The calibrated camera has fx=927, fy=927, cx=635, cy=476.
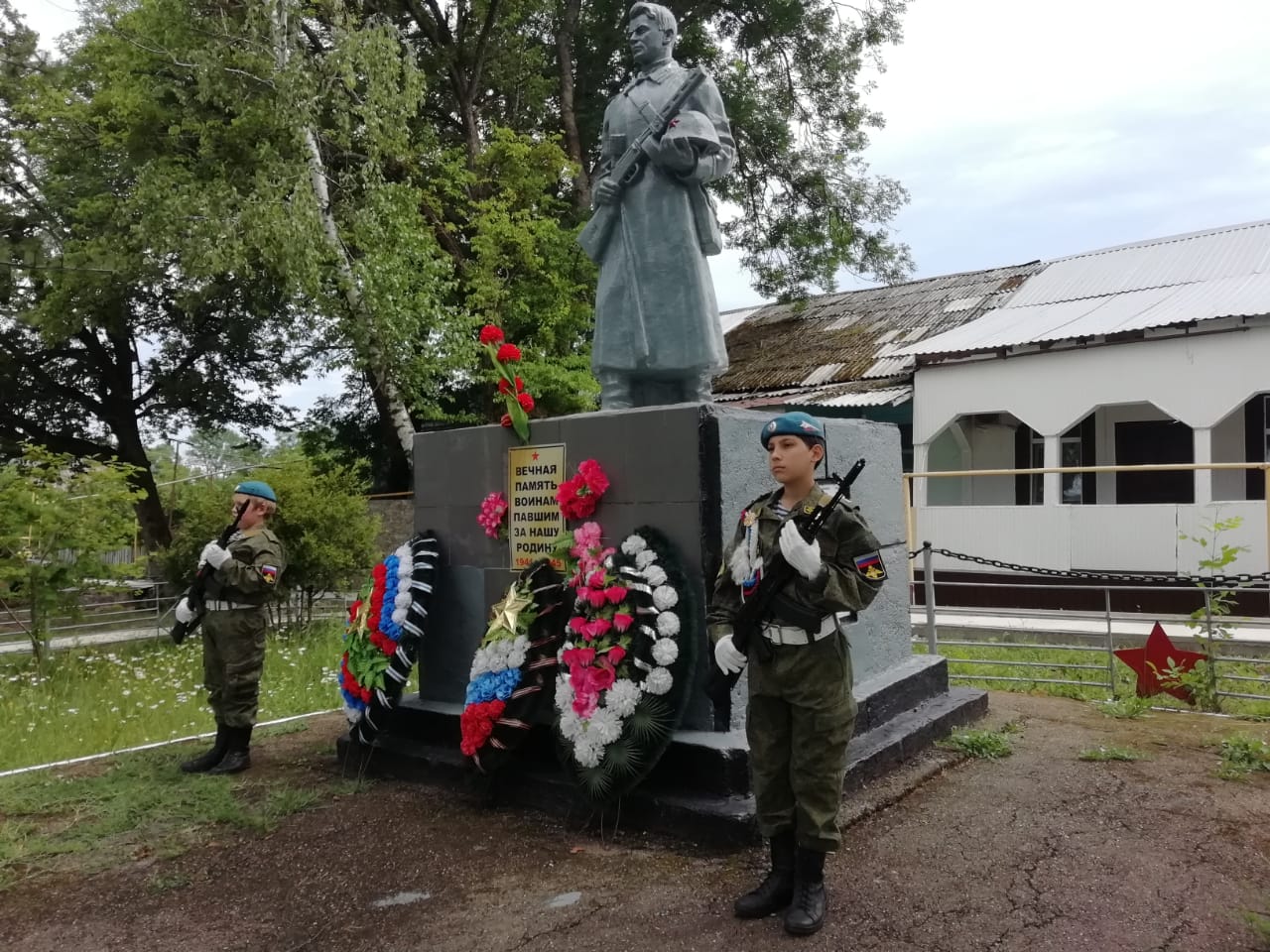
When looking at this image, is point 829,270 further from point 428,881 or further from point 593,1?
point 428,881

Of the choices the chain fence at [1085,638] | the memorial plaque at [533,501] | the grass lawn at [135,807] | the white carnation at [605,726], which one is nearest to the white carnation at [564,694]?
the white carnation at [605,726]

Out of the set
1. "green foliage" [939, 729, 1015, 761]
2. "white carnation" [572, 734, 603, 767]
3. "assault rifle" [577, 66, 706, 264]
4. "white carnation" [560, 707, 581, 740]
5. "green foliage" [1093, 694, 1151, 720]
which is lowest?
"green foliage" [1093, 694, 1151, 720]

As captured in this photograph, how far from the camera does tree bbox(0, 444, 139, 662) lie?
815 centimetres

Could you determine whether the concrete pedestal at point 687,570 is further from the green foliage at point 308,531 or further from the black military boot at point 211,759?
the green foliage at point 308,531

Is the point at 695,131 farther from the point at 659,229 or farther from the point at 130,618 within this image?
the point at 130,618

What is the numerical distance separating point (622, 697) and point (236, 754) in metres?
2.56

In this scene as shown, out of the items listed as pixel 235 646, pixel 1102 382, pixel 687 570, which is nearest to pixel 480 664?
pixel 687 570

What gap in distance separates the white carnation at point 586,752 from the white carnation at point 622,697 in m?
0.15

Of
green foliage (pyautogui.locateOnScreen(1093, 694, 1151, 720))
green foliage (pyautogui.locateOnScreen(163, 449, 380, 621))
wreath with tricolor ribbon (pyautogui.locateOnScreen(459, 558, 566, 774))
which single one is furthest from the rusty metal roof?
wreath with tricolor ribbon (pyautogui.locateOnScreen(459, 558, 566, 774))

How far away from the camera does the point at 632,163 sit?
4.71 meters

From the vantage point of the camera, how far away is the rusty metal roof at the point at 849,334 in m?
15.2

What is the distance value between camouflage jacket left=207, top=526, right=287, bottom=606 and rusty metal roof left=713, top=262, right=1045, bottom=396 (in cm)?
1015

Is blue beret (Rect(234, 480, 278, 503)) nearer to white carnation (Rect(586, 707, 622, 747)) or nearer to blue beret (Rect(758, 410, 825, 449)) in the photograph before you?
white carnation (Rect(586, 707, 622, 747))

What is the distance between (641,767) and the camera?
3.69 meters
